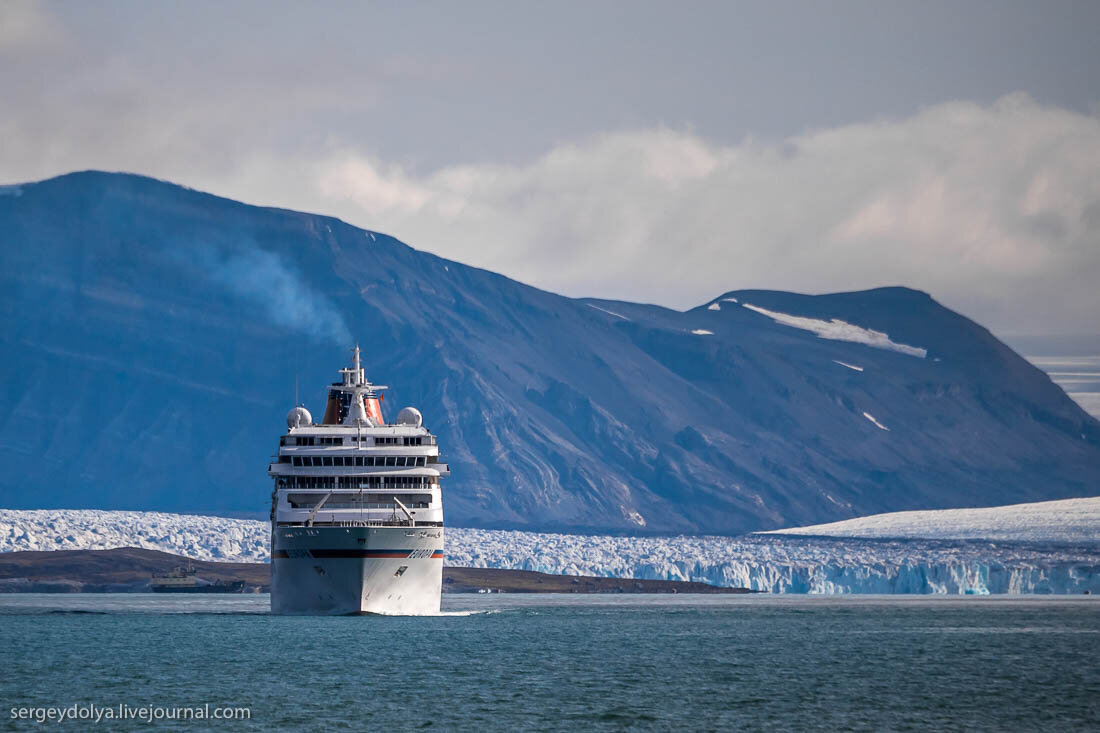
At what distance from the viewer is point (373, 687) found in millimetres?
65938

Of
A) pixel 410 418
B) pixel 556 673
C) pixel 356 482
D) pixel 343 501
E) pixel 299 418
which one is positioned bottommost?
pixel 556 673

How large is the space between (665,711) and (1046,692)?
1677cm

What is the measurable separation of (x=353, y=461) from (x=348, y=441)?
237 centimetres

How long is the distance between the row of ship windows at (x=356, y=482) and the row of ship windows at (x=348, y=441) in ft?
8.58

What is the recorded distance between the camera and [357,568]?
323 ft

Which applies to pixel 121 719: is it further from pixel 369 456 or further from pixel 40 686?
pixel 369 456

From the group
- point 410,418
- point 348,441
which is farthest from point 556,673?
point 410,418

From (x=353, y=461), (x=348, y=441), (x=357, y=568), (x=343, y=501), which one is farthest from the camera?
(x=348, y=441)

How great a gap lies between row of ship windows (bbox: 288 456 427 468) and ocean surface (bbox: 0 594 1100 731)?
9.70m

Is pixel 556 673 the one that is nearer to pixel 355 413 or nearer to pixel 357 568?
pixel 357 568

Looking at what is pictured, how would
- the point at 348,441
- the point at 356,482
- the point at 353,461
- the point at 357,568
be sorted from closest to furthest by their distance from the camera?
the point at 357,568 < the point at 356,482 < the point at 353,461 < the point at 348,441

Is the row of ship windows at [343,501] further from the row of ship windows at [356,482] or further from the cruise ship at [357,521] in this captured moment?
the row of ship windows at [356,482]

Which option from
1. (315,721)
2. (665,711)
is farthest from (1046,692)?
(315,721)

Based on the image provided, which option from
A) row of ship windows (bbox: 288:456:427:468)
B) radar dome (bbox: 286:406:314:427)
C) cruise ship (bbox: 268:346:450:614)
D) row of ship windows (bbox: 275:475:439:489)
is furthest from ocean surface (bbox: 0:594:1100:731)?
radar dome (bbox: 286:406:314:427)
